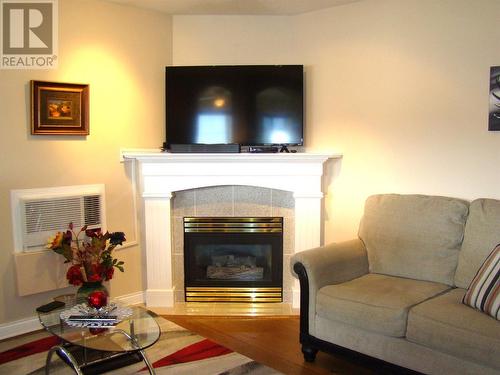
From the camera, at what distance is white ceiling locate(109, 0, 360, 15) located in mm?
3746

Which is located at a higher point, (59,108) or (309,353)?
(59,108)

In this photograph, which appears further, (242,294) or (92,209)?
(242,294)

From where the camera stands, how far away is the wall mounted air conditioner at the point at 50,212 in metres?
3.33

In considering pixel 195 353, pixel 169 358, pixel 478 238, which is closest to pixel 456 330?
pixel 478 238

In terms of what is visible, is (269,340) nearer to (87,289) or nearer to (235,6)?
(87,289)

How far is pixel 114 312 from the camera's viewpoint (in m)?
2.59

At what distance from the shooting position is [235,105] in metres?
3.96

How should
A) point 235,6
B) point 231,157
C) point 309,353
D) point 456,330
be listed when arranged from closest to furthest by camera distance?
point 456,330 < point 309,353 < point 231,157 < point 235,6

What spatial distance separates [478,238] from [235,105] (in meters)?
2.10

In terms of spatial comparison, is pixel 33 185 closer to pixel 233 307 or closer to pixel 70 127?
pixel 70 127

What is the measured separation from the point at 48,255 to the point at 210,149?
4.71ft

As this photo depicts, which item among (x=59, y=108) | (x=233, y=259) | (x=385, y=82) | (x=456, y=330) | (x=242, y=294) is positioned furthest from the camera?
(x=233, y=259)

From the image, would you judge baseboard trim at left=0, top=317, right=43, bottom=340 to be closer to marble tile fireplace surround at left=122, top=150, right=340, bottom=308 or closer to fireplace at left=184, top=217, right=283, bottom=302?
marble tile fireplace surround at left=122, top=150, right=340, bottom=308

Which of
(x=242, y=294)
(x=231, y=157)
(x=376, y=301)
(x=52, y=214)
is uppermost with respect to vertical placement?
(x=231, y=157)
